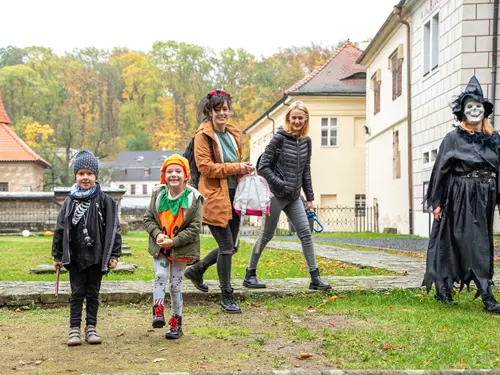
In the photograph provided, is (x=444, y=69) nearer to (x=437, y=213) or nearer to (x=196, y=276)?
(x=437, y=213)

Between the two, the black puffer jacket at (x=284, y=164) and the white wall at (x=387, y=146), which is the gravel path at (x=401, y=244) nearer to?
the white wall at (x=387, y=146)

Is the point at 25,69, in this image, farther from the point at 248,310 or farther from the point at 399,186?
the point at 248,310

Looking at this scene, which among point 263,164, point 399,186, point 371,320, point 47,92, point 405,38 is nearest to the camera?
point 371,320

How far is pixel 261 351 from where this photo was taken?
188 inches

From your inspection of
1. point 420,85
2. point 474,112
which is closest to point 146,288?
point 474,112

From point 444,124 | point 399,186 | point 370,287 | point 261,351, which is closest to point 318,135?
point 399,186

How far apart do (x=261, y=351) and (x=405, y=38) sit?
21701 millimetres

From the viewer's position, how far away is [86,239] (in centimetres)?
533

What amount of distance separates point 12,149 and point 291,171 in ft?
156

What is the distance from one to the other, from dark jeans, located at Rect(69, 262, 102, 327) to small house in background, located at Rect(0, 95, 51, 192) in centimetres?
4774

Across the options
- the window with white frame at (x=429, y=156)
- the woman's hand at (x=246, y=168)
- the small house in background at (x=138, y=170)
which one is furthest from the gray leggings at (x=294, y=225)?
the small house in background at (x=138, y=170)

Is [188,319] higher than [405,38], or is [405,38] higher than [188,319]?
[405,38]

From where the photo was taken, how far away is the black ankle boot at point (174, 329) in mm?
5270

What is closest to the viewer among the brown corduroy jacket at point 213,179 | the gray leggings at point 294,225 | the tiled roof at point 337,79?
the brown corduroy jacket at point 213,179
